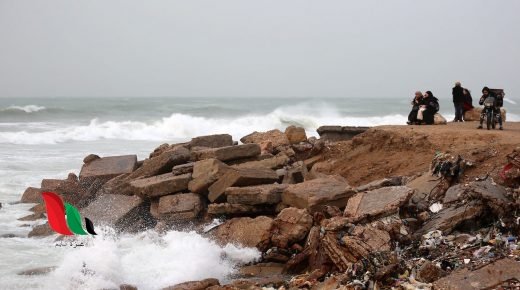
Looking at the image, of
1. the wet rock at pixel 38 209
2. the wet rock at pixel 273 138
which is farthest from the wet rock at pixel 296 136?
the wet rock at pixel 38 209

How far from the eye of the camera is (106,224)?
383 inches

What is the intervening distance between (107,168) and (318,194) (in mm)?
5512

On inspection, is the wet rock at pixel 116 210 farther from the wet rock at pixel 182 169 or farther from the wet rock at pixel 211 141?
the wet rock at pixel 211 141

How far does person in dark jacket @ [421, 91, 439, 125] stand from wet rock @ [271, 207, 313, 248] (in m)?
6.97

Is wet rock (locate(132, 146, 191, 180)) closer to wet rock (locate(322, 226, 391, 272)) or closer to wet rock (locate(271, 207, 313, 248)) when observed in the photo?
wet rock (locate(271, 207, 313, 248))

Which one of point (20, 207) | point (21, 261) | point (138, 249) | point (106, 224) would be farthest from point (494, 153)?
point (20, 207)

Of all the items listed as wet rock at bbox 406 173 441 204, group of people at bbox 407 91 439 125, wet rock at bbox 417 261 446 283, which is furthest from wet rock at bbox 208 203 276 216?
group of people at bbox 407 91 439 125

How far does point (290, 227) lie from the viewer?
7.93 meters

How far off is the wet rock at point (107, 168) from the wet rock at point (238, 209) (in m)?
3.31

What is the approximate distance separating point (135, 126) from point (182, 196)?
21.7 metres

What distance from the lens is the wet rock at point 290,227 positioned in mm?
7867

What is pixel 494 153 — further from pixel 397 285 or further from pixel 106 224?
pixel 106 224

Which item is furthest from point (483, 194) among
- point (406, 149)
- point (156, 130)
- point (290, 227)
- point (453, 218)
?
point (156, 130)

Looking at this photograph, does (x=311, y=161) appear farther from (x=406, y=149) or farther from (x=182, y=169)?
(x=182, y=169)
